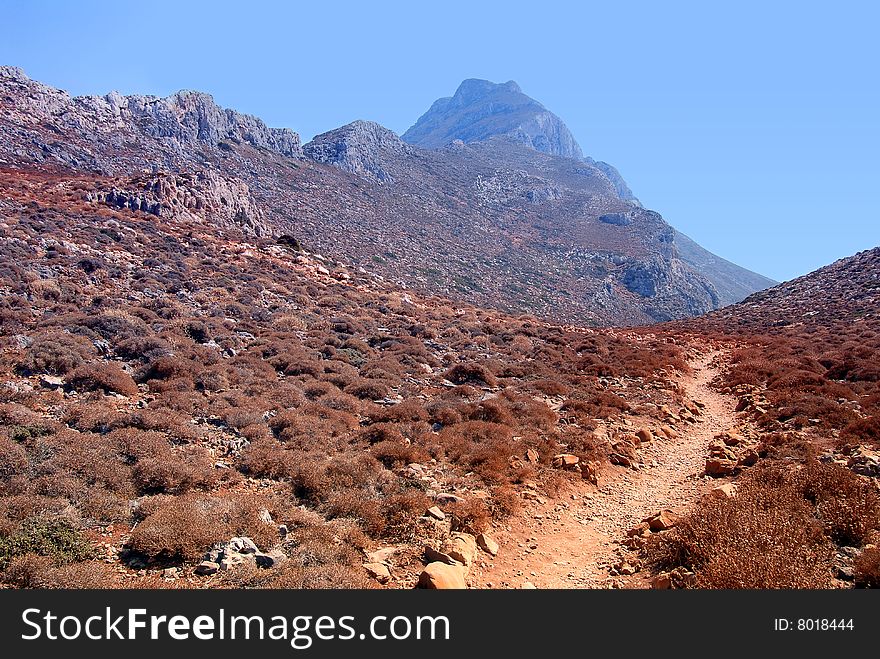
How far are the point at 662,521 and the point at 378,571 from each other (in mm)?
4979

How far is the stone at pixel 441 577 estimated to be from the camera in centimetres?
602

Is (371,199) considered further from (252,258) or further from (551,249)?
(252,258)

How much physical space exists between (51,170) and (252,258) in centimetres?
2781

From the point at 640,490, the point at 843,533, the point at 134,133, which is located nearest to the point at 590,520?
the point at 640,490

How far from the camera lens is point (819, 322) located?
34.4m

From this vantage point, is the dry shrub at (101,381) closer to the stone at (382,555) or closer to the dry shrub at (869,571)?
A: the stone at (382,555)

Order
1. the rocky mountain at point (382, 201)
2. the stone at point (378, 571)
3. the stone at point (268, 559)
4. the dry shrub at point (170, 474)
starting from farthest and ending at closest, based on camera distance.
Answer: the rocky mountain at point (382, 201) → the dry shrub at point (170, 474) → the stone at point (378, 571) → the stone at point (268, 559)

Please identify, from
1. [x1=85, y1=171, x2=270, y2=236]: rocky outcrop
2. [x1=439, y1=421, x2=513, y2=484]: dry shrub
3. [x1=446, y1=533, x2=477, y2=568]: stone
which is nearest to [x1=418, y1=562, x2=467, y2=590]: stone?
[x1=446, y1=533, x2=477, y2=568]: stone

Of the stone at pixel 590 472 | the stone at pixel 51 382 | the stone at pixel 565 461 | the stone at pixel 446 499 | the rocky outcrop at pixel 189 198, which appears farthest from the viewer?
the rocky outcrop at pixel 189 198

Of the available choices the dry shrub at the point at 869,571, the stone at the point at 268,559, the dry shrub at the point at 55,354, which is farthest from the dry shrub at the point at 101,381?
the dry shrub at the point at 869,571

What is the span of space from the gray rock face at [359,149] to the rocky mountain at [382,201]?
0.46 metres

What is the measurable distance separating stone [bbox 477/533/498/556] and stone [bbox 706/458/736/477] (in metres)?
6.10

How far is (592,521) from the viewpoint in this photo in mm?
8656

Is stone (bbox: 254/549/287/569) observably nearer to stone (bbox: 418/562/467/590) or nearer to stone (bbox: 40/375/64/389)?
stone (bbox: 418/562/467/590)
